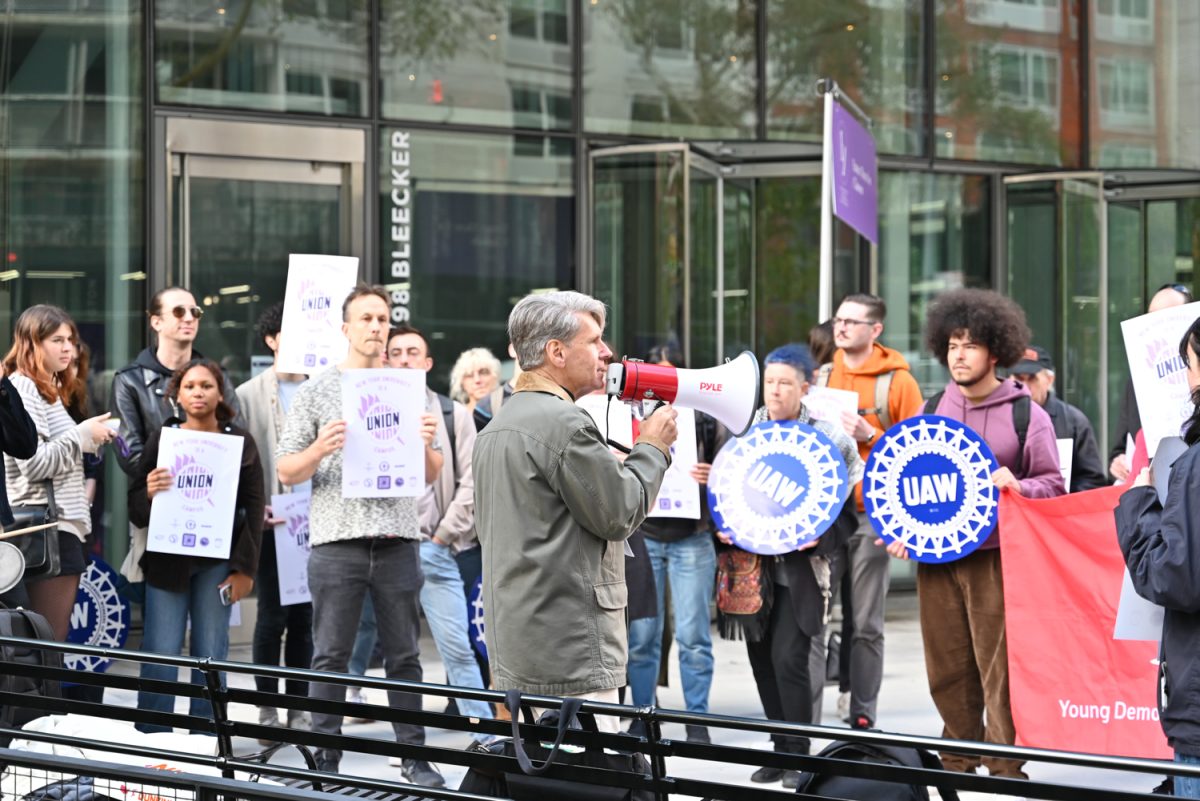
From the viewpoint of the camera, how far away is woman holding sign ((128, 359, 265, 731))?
7324 millimetres

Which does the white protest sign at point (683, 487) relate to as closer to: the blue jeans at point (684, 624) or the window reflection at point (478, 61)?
the blue jeans at point (684, 624)

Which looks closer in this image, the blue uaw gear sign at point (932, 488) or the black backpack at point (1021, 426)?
the blue uaw gear sign at point (932, 488)

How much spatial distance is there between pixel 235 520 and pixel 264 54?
13.5 feet

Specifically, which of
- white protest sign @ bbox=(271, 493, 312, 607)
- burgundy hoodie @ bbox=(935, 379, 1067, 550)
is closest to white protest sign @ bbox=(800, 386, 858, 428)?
burgundy hoodie @ bbox=(935, 379, 1067, 550)

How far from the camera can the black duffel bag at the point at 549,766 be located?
346 centimetres

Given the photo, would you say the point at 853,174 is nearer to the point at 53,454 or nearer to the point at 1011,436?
the point at 1011,436

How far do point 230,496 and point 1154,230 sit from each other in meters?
9.40

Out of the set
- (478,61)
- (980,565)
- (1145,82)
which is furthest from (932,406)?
(1145,82)

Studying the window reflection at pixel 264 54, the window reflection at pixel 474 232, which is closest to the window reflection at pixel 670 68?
the window reflection at pixel 474 232

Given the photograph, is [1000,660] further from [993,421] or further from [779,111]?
[779,111]

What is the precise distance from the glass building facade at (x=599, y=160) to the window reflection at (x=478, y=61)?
A: 0.8 inches

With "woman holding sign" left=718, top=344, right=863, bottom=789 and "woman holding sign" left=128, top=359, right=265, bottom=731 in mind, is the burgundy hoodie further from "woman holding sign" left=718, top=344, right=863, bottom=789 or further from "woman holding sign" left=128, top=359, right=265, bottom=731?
"woman holding sign" left=128, top=359, right=265, bottom=731

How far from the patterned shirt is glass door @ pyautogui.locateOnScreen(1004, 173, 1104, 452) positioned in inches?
307

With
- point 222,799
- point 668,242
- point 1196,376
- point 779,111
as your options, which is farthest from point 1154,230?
point 222,799
